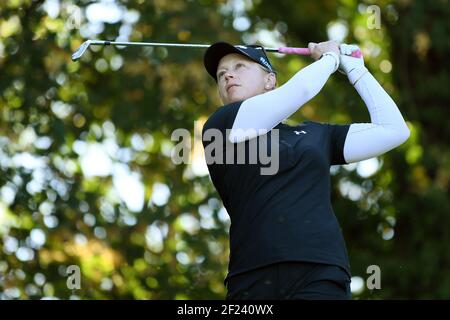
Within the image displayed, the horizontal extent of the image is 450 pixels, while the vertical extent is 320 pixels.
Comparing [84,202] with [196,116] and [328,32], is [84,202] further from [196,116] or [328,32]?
[328,32]

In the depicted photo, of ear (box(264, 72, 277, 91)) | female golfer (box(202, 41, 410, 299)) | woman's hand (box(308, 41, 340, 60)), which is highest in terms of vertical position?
woman's hand (box(308, 41, 340, 60))

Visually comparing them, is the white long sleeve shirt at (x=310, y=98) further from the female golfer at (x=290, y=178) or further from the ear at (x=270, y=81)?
the ear at (x=270, y=81)

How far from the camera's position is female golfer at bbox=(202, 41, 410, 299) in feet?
11.9

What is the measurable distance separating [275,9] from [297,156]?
7.33 metres

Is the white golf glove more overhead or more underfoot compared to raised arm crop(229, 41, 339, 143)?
more overhead

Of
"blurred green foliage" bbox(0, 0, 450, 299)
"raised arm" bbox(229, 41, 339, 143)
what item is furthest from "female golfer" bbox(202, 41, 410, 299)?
"blurred green foliage" bbox(0, 0, 450, 299)

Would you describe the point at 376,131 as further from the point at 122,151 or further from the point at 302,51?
the point at 122,151

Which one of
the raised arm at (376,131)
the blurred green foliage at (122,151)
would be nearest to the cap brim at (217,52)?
the raised arm at (376,131)

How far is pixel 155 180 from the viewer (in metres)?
9.41

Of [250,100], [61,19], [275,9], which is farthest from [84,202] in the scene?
[250,100]

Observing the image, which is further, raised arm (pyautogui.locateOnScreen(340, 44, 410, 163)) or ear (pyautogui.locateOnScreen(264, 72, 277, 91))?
ear (pyautogui.locateOnScreen(264, 72, 277, 91))

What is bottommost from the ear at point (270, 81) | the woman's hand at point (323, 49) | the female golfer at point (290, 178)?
the female golfer at point (290, 178)

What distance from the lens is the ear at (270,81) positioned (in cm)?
431

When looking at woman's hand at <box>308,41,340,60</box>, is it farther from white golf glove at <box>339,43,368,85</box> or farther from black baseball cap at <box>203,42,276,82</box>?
black baseball cap at <box>203,42,276,82</box>
